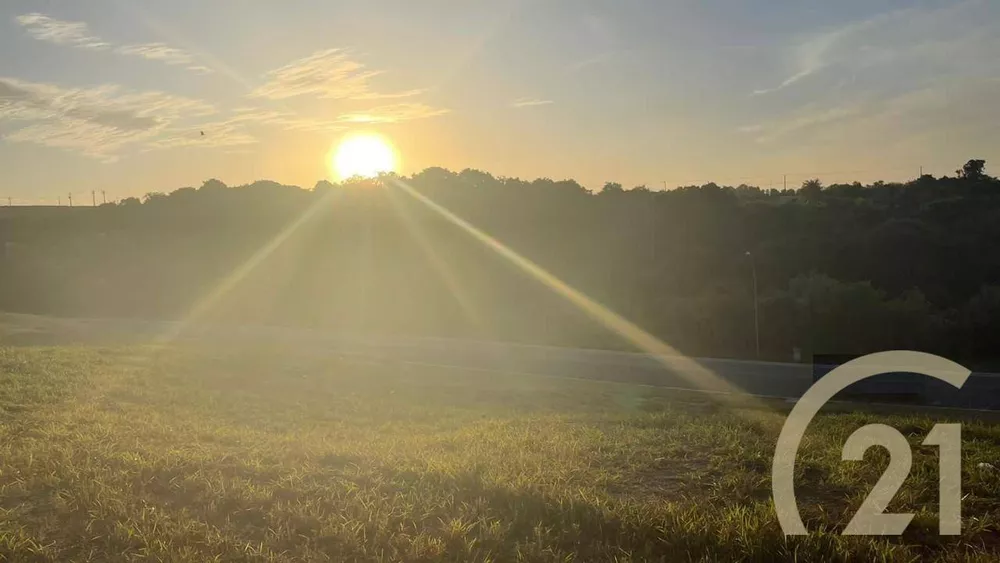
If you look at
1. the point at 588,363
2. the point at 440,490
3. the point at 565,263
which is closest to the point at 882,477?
the point at 440,490

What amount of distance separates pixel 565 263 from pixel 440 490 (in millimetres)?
47388

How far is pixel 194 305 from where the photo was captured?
49844 millimetres

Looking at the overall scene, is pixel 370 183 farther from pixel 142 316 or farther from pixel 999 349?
pixel 999 349

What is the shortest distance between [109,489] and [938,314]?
3661 cm

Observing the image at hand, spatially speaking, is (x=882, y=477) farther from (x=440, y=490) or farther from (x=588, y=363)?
(x=588, y=363)

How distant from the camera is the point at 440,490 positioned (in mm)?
5699

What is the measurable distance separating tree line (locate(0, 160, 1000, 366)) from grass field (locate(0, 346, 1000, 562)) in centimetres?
2465

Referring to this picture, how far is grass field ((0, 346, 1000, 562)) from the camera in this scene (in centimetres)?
448

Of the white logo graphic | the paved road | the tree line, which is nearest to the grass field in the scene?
the white logo graphic

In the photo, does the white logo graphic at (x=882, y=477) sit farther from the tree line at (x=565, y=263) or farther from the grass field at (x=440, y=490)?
the tree line at (x=565, y=263)

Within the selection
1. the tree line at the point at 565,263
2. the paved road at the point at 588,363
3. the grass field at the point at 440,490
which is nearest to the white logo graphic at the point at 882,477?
the grass field at the point at 440,490

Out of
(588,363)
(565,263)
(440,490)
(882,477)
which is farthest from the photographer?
(565,263)

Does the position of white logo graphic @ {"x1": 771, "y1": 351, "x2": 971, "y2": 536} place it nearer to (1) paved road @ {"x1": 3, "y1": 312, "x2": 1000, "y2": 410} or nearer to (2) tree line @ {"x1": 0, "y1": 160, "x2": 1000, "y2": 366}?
(1) paved road @ {"x1": 3, "y1": 312, "x2": 1000, "y2": 410}

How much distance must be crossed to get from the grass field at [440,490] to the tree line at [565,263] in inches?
970
